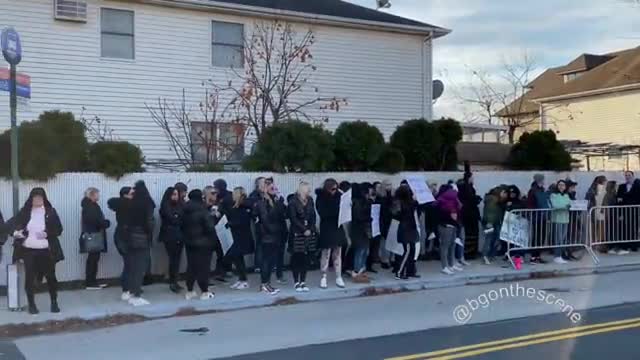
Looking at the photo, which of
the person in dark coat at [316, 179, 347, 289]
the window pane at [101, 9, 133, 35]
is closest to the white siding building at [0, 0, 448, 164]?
the window pane at [101, 9, 133, 35]

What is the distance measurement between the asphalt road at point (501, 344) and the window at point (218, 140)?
37.3 feet

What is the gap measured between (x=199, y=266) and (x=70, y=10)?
9.65m

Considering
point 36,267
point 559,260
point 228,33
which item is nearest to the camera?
point 36,267

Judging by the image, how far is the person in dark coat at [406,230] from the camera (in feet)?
45.0

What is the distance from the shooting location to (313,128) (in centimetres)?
1509

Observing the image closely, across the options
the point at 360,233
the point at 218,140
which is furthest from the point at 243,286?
the point at 218,140

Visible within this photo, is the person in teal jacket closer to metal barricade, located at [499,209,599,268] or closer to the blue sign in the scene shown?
metal barricade, located at [499,209,599,268]

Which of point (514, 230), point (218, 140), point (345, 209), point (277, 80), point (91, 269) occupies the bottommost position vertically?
point (91, 269)

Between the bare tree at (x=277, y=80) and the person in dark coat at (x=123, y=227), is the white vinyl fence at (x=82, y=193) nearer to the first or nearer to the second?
the person in dark coat at (x=123, y=227)

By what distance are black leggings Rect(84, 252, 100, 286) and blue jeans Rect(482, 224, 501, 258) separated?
7.31m

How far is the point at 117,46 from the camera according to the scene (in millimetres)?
19688

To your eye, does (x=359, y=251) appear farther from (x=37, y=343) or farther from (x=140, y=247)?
(x=37, y=343)

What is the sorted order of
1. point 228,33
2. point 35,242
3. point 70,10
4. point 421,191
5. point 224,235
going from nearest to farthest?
point 35,242
point 224,235
point 421,191
point 70,10
point 228,33

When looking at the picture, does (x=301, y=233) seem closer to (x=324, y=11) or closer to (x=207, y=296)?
(x=207, y=296)
